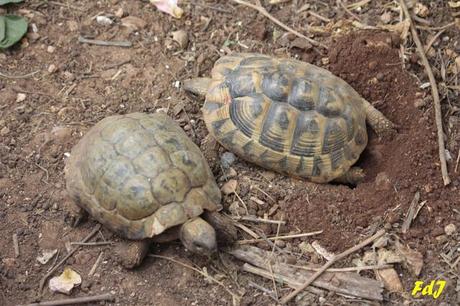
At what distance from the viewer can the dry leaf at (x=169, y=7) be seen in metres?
5.38

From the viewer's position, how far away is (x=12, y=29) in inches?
205

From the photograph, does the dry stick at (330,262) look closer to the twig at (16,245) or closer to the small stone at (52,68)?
the twig at (16,245)

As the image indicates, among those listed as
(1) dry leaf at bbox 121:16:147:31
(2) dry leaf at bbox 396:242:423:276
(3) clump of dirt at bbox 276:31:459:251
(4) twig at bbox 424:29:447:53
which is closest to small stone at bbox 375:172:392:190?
(3) clump of dirt at bbox 276:31:459:251

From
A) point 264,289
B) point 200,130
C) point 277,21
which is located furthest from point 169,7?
point 264,289

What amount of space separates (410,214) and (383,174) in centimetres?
38

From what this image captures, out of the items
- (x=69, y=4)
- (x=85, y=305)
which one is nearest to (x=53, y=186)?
(x=85, y=305)

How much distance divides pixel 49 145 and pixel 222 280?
1.78 m

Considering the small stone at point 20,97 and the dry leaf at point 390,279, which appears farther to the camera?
the small stone at point 20,97

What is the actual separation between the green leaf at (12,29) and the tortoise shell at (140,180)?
1.56 metres

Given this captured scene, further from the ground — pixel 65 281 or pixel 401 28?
pixel 401 28

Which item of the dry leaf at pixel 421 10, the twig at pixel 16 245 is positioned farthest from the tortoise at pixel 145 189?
the dry leaf at pixel 421 10

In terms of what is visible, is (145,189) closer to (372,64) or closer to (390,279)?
(390,279)

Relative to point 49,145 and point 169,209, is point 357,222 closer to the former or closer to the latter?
point 169,209

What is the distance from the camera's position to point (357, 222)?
13.8ft
